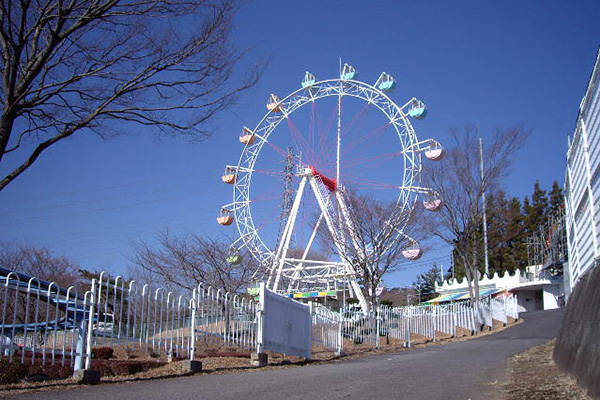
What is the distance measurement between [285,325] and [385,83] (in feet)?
65.7

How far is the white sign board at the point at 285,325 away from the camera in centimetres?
1112

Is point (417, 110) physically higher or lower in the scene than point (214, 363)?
higher

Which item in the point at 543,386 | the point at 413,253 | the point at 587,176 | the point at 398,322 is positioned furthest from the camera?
the point at 413,253

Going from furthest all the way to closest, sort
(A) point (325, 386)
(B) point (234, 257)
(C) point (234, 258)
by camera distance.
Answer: (B) point (234, 257) → (C) point (234, 258) → (A) point (325, 386)

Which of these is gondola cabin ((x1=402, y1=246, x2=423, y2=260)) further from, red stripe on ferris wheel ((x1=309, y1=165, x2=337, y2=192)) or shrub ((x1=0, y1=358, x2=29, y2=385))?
shrub ((x1=0, y1=358, x2=29, y2=385))

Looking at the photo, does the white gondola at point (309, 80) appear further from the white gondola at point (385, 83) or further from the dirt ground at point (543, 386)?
the dirt ground at point (543, 386)

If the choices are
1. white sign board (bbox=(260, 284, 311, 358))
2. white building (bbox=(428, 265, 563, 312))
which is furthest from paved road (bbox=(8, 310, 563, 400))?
white building (bbox=(428, 265, 563, 312))

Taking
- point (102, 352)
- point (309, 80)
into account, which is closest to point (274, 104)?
point (309, 80)

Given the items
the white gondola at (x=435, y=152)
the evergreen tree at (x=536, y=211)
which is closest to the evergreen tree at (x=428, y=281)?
the evergreen tree at (x=536, y=211)

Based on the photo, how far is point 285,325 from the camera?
477 inches

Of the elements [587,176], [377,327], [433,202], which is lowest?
[377,327]

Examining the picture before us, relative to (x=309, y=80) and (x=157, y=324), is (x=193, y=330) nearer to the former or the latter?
(x=157, y=324)

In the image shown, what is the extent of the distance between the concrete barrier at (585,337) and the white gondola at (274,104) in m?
27.0

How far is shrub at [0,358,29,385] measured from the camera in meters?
6.66
